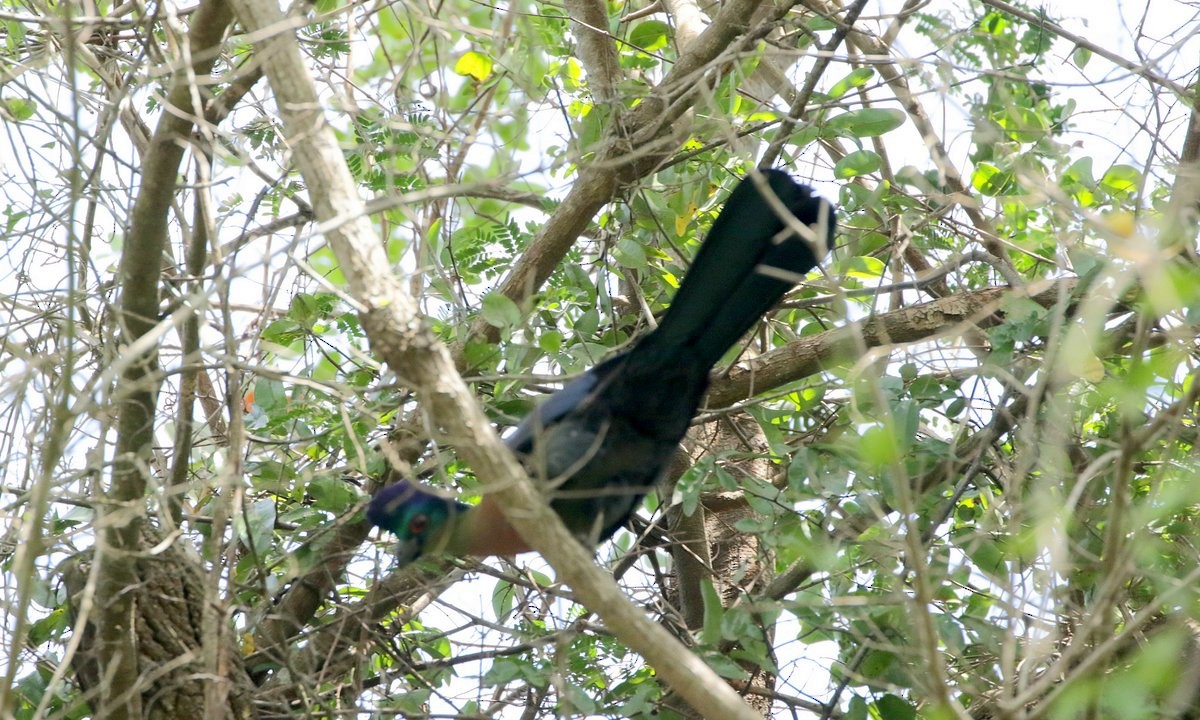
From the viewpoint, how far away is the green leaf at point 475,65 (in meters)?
5.06

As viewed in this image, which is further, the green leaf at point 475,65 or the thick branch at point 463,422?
the green leaf at point 475,65

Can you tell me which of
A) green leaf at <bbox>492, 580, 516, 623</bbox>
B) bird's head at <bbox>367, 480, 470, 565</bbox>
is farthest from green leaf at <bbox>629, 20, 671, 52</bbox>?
green leaf at <bbox>492, 580, 516, 623</bbox>

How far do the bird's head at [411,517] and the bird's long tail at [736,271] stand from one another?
2.85 ft

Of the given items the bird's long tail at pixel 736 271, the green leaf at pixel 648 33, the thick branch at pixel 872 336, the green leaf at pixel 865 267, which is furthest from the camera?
the green leaf at pixel 648 33

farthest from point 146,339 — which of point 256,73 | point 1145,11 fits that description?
point 1145,11

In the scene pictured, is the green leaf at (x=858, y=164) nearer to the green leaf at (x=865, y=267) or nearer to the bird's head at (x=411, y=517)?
the green leaf at (x=865, y=267)

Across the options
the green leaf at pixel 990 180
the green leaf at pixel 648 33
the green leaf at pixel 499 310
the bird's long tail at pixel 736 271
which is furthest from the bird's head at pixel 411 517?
the green leaf at pixel 990 180

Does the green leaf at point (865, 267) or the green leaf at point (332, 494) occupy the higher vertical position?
the green leaf at point (865, 267)

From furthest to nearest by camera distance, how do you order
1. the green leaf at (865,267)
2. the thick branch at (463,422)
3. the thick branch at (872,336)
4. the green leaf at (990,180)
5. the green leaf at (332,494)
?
1. the green leaf at (990,180)
2. the green leaf at (865,267)
3. the thick branch at (872,336)
4. the green leaf at (332,494)
5. the thick branch at (463,422)

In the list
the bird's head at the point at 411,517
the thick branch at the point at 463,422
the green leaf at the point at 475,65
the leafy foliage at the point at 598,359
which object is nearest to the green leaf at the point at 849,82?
the leafy foliage at the point at 598,359

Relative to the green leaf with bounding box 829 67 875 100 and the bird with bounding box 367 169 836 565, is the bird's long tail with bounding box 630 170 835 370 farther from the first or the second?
the green leaf with bounding box 829 67 875 100

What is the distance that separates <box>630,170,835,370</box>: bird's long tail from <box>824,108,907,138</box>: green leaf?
2.40ft

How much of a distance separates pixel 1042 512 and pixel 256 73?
2634 millimetres

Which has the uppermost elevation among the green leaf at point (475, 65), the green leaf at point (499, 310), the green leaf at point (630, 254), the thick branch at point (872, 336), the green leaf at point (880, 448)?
the green leaf at point (475, 65)
